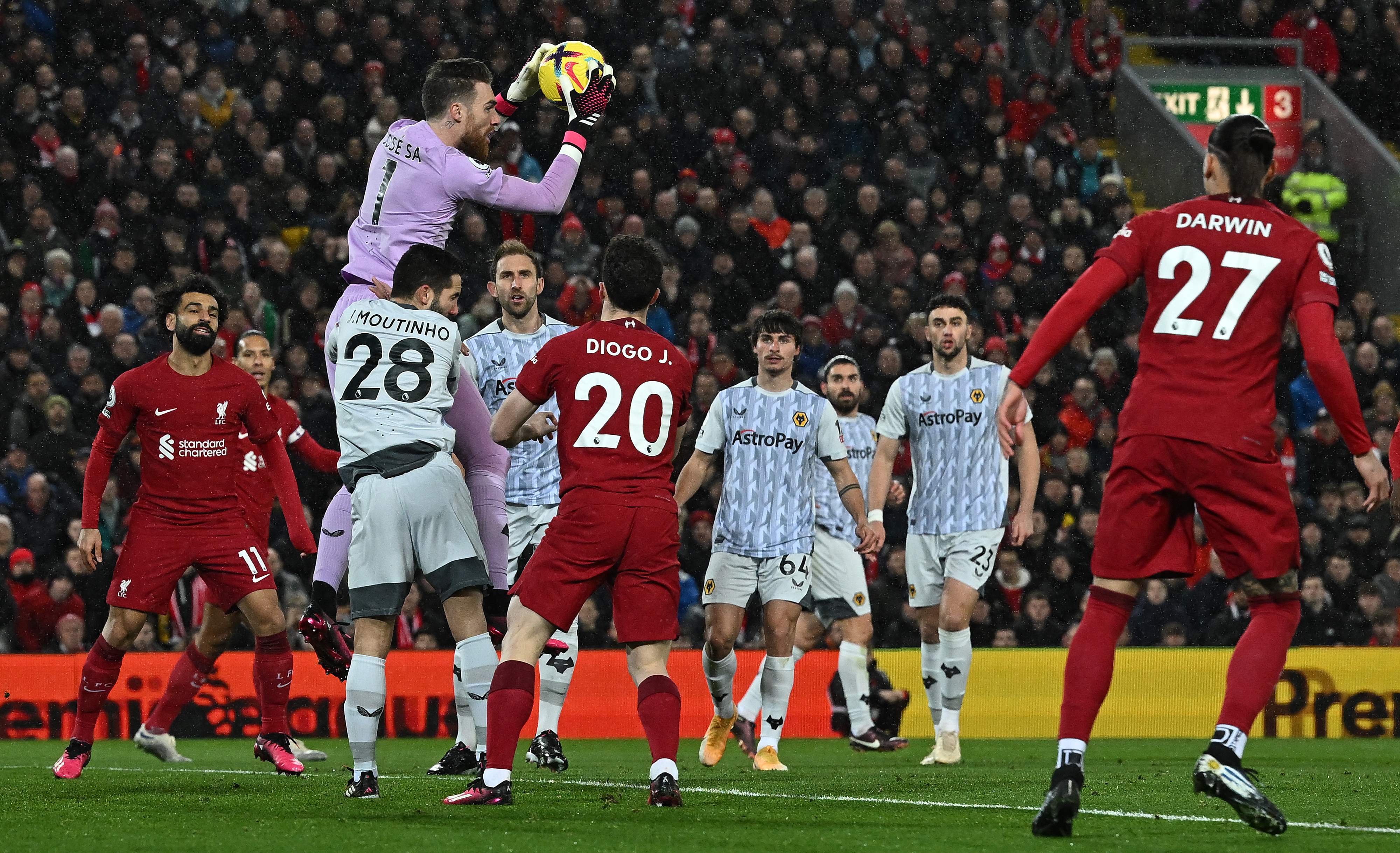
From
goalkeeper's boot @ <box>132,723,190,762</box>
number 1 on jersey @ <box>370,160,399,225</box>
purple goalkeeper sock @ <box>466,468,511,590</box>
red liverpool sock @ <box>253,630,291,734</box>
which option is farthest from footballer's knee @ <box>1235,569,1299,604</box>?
goalkeeper's boot @ <box>132,723,190,762</box>

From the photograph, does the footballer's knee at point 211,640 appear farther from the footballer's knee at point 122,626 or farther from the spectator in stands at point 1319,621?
the spectator in stands at point 1319,621

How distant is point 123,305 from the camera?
53.3 feet

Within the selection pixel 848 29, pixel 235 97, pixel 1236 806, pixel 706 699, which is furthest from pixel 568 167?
pixel 848 29

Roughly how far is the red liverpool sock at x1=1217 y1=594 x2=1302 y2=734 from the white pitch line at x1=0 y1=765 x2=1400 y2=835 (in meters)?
0.66

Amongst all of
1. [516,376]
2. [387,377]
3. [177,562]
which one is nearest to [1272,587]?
[387,377]

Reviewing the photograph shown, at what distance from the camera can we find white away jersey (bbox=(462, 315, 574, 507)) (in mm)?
10055

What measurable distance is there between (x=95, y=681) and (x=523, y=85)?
3.91m

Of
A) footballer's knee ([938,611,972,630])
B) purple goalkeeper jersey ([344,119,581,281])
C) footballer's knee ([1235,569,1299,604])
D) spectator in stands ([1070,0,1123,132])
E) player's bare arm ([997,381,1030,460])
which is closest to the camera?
player's bare arm ([997,381,1030,460])

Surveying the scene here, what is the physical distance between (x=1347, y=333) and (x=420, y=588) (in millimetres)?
10467

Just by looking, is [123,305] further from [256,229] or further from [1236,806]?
[1236,806]

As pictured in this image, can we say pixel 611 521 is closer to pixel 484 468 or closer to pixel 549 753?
pixel 484 468

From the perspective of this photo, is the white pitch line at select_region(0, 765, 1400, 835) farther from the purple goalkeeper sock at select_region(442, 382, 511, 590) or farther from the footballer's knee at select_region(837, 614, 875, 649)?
the footballer's knee at select_region(837, 614, 875, 649)

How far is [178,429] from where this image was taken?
30.1 feet

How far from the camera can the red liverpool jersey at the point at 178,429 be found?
30.0 feet
